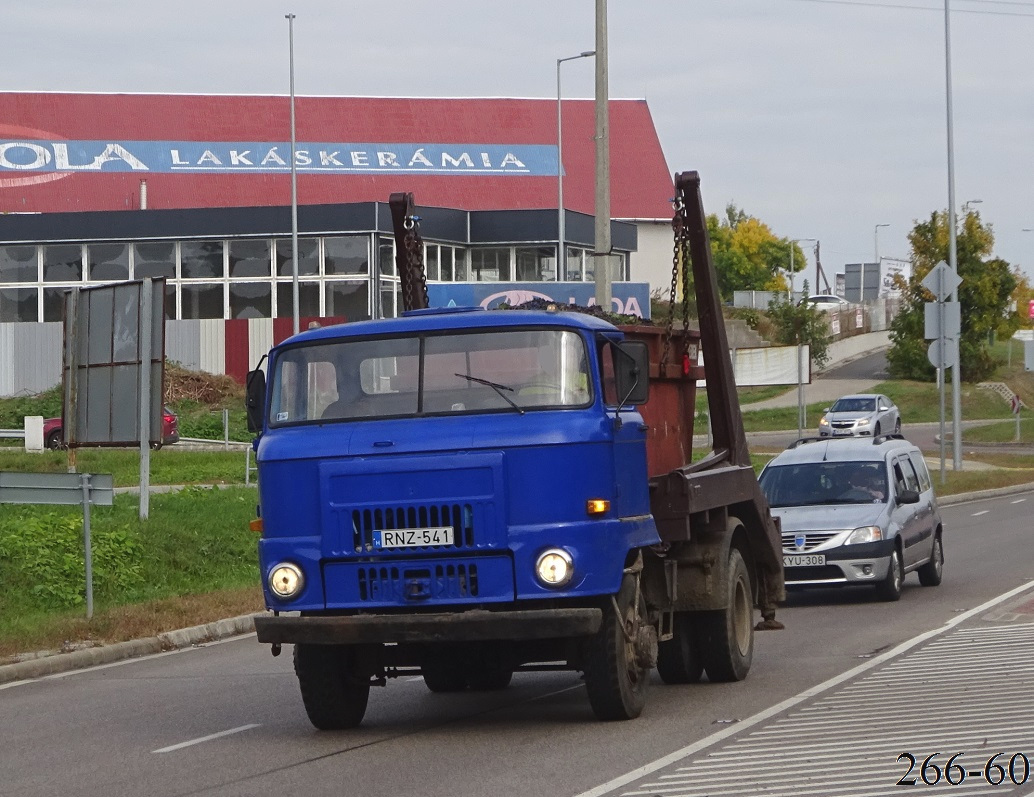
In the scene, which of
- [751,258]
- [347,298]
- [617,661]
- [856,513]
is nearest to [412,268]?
[617,661]

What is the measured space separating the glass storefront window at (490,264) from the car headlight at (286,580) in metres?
47.0

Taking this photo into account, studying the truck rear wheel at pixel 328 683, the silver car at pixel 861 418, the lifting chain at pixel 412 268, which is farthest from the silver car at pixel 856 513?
the silver car at pixel 861 418

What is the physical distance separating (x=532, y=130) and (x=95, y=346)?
50.0 meters

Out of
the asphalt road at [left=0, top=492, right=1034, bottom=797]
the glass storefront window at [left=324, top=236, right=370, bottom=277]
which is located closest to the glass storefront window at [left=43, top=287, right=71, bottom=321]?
the glass storefront window at [left=324, top=236, right=370, bottom=277]

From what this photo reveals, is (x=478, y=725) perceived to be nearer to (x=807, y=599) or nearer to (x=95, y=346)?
(x=807, y=599)

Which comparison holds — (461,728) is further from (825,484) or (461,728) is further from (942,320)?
(942,320)

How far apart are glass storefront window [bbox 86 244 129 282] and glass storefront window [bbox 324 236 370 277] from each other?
694 centimetres

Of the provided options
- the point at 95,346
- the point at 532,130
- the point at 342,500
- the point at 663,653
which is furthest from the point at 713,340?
the point at 532,130

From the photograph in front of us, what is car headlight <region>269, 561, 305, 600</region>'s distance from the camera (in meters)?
9.61

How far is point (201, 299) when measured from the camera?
180 ft

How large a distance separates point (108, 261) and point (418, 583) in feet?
157

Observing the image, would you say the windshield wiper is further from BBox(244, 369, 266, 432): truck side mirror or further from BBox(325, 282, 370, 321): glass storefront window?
BBox(325, 282, 370, 321): glass storefront window

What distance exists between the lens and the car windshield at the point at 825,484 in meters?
18.1

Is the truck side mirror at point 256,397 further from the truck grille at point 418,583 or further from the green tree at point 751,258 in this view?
the green tree at point 751,258
